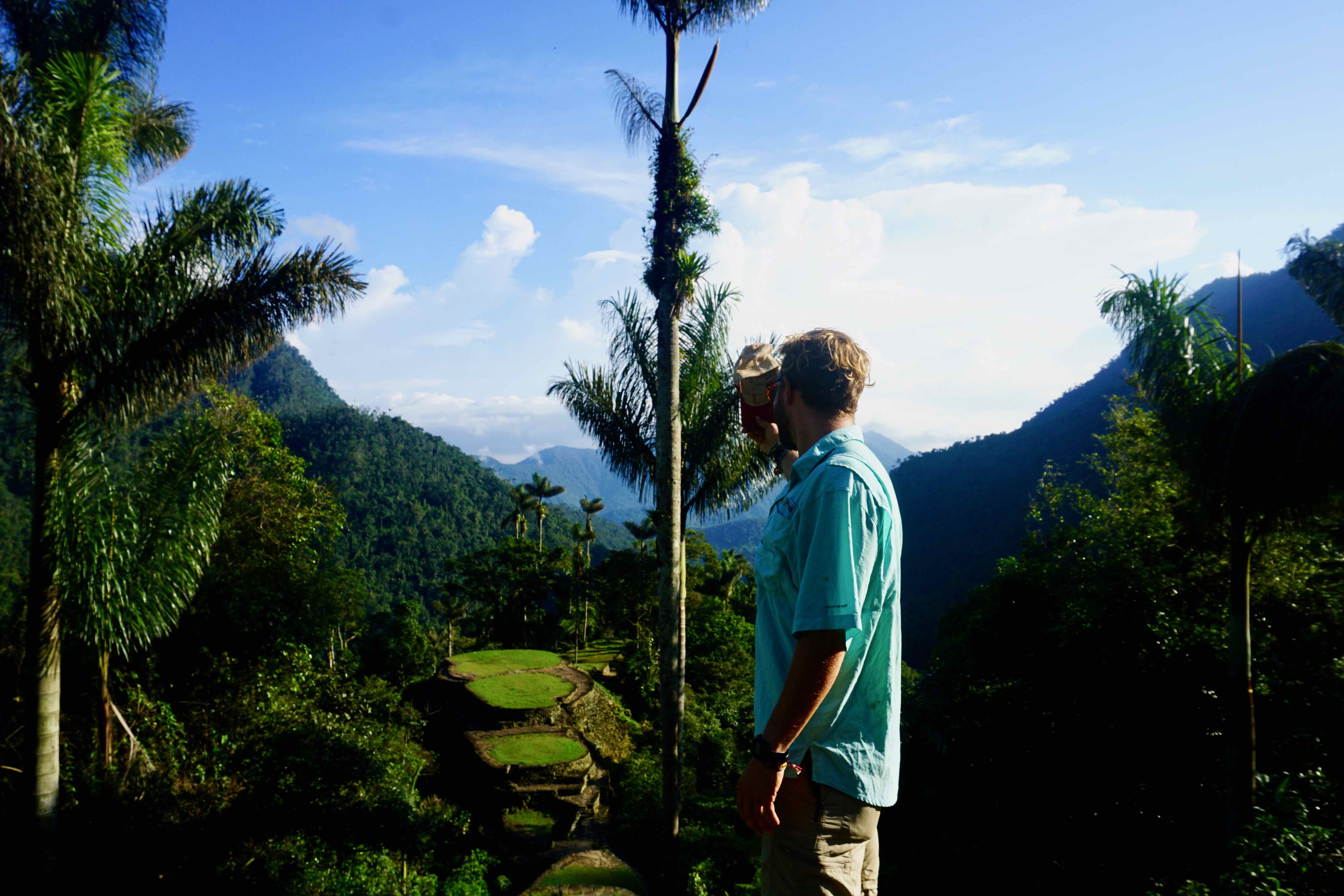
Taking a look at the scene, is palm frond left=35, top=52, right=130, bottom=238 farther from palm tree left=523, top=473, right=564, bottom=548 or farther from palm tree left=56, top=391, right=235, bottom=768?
palm tree left=523, top=473, right=564, bottom=548

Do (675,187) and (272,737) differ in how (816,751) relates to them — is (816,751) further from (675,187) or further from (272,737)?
(272,737)

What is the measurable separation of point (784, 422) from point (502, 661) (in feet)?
56.5

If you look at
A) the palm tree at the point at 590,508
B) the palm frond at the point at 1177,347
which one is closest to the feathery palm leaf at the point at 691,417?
the palm frond at the point at 1177,347

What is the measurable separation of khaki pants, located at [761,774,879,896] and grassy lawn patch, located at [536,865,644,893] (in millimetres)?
8684

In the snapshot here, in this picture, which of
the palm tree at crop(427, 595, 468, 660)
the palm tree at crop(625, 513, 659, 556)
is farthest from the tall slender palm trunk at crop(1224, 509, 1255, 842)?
the palm tree at crop(427, 595, 468, 660)

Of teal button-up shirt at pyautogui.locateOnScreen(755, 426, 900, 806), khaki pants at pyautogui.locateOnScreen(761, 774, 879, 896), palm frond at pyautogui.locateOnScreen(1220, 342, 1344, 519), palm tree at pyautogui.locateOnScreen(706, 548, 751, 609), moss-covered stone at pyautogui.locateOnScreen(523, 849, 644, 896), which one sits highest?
palm frond at pyautogui.locateOnScreen(1220, 342, 1344, 519)

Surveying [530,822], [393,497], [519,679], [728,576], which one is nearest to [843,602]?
[530,822]

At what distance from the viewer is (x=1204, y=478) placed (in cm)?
746

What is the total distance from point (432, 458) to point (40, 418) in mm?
87612

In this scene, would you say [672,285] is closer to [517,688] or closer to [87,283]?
[87,283]

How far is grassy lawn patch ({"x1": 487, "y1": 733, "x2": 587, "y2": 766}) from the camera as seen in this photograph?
1304 cm

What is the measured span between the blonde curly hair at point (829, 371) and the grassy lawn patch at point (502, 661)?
1617 cm

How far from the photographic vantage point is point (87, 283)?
601cm

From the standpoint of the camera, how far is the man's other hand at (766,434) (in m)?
2.36
